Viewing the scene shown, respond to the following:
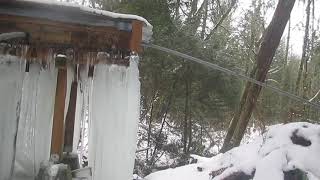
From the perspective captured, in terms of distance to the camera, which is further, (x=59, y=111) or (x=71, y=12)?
(x=59, y=111)

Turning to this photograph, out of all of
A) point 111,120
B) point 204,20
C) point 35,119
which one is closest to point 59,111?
point 35,119

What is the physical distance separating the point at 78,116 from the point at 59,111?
361 millimetres

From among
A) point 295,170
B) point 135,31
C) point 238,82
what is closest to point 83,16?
point 135,31

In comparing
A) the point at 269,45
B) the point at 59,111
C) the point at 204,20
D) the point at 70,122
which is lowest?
the point at 70,122

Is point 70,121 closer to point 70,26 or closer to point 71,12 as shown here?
point 70,26

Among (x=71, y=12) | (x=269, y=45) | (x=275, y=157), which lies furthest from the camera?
(x=269, y=45)

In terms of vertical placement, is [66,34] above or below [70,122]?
above

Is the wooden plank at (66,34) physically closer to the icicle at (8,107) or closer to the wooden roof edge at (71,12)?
the wooden roof edge at (71,12)

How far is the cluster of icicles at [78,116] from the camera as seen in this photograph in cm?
255

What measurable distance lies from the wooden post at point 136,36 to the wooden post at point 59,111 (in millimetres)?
495

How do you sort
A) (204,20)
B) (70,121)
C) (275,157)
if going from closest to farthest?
(70,121)
(275,157)
(204,20)

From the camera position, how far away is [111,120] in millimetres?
2838

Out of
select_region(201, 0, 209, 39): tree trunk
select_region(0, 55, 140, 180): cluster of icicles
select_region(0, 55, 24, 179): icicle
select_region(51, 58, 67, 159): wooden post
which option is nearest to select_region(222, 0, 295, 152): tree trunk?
select_region(0, 55, 140, 180): cluster of icicles

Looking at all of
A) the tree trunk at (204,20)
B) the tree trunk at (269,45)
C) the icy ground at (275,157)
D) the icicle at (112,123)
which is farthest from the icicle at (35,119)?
the tree trunk at (204,20)
